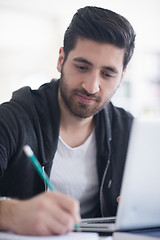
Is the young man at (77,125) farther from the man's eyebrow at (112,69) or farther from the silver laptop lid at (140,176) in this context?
the silver laptop lid at (140,176)

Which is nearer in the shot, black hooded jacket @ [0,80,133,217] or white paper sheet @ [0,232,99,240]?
white paper sheet @ [0,232,99,240]

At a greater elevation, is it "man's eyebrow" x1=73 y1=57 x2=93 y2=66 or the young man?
"man's eyebrow" x1=73 y1=57 x2=93 y2=66

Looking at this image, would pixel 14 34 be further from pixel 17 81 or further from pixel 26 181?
pixel 26 181

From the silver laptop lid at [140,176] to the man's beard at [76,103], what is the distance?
0.57 meters

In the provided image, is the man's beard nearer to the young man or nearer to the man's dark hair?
the young man

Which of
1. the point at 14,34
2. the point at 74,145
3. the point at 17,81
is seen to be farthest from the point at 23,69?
the point at 74,145

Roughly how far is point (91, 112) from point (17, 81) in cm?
366

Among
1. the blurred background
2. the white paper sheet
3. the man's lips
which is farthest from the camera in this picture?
the blurred background

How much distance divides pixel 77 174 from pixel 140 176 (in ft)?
2.03

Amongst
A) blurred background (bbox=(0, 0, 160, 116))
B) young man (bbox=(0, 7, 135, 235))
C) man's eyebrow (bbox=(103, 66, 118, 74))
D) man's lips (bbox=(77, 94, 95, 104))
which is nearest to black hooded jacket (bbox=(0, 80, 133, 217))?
young man (bbox=(0, 7, 135, 235))

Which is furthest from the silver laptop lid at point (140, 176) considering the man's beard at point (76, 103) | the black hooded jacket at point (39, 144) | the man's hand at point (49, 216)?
the man's beard at point (76, 103)

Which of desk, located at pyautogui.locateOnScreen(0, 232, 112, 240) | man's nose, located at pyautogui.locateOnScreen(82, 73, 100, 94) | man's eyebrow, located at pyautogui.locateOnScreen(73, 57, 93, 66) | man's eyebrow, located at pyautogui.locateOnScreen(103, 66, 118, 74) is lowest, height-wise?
desk, located at pyautogui.locateOnScreen(0, 232, 112, 240)

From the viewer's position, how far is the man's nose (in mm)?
1109

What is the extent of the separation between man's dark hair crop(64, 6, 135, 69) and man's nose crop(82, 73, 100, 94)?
0.14 m
